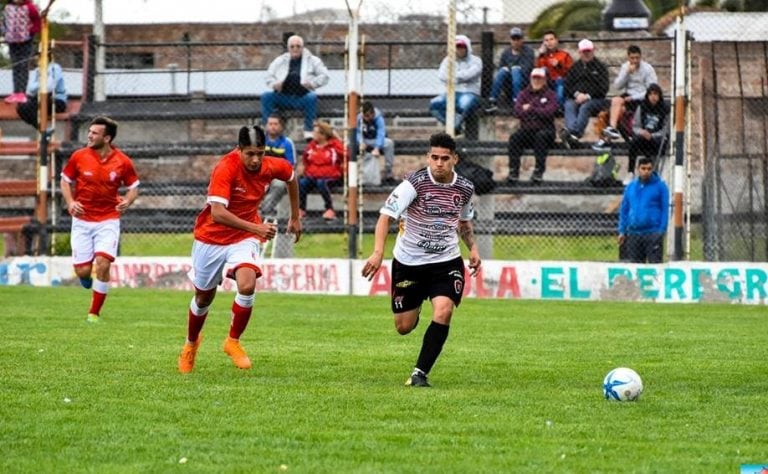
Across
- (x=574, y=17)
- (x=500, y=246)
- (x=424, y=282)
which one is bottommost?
(x=500, y=246)

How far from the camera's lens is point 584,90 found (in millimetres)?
22281

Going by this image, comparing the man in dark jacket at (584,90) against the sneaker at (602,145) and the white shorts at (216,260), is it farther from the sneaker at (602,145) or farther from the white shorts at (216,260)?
the white shorts at (216,260)

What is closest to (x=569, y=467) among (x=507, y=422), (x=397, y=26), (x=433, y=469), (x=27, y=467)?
(x=433, y=469)

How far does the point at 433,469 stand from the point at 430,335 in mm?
3613

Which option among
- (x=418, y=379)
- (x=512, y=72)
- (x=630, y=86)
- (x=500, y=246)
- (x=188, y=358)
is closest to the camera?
(x=418, y=379)

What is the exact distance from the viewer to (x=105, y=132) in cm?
1622

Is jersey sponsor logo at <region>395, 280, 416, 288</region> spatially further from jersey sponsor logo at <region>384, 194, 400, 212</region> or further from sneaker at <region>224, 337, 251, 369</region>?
sneaker at <region>224, 337, 251, 369</region>

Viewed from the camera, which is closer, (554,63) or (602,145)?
(602,145)

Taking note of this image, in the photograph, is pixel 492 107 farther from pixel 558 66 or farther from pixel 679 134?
pixel 679 134

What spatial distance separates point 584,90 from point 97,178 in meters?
8.56

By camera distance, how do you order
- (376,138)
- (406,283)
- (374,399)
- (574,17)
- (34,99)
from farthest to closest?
(574,17), (34,99), (376,138), (406,283), (374,399)

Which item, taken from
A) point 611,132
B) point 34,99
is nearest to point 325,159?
point 611,132

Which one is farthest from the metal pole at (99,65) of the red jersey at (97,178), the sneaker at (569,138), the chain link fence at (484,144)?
the red jersey at (97,178)

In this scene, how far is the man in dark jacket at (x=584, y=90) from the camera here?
22.2 meters
